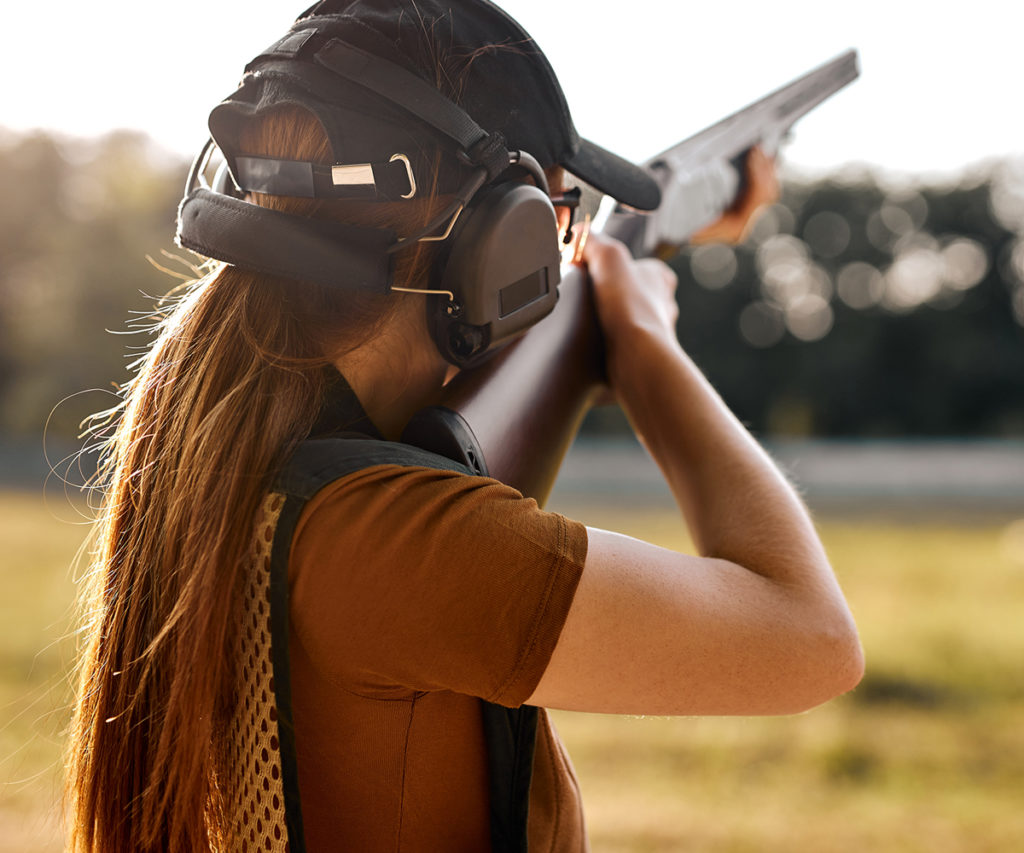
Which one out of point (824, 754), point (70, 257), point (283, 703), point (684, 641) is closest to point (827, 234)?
point (70, 257)

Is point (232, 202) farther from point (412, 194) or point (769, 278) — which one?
point (769, 278)

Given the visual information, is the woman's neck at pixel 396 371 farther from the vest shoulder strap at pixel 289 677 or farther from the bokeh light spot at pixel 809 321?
the bokeh light spot at pixel 809 321

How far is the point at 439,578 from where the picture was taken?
0.72 meters

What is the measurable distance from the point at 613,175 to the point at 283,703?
718 millimetres

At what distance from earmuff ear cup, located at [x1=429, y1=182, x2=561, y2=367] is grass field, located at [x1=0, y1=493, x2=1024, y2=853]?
591mm

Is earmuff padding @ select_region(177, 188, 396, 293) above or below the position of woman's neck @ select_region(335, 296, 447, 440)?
above

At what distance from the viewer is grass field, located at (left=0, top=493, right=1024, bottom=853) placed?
10.5 feet

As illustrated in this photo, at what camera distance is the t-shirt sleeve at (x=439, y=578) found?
727 mm

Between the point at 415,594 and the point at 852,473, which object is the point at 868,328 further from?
the point at 415,594

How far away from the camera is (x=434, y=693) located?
2.85 feet

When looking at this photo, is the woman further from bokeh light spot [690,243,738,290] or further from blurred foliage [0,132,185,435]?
A: bokeh light spot [690,243,738,290]

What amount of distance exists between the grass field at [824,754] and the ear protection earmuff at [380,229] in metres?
0.53

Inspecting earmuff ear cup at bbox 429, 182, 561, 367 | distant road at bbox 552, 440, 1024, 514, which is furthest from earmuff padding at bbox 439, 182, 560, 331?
distant road at bbox 552, 440, 1024, 514

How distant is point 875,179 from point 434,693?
764 inches
